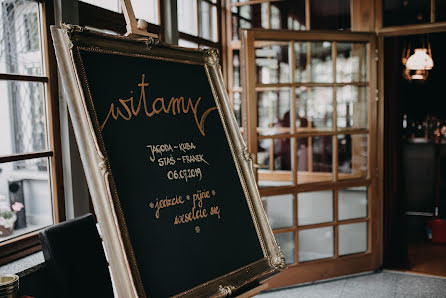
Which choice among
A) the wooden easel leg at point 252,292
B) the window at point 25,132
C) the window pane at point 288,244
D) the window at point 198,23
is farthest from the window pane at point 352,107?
the window at point 25,132

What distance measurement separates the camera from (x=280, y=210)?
10.1ft

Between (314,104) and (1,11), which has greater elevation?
(1,11)

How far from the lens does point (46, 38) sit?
182 cm

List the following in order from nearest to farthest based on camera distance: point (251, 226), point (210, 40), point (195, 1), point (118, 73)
Answer: 1. point (118, 73)
2. point (251, 226)
3. point (195, 1)
4. point (210, 40)

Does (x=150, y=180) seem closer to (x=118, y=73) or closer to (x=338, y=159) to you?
(x=118, y=73)

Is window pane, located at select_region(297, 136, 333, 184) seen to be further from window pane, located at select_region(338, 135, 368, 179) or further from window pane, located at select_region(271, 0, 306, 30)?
window pane, located at select_region(271, 0, 306, 30)

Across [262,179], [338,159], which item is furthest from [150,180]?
[338,159]

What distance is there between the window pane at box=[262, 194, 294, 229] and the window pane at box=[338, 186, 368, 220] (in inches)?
17.2

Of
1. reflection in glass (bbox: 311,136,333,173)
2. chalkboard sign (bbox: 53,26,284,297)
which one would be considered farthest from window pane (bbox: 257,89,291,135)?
chalkboard sign (bbox: 53,26,284,297)

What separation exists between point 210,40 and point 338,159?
56.0 inches

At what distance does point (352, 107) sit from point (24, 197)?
7.94 ft

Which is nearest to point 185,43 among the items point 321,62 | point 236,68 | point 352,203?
point 236,68

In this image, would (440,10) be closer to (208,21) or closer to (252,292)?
(208,21)

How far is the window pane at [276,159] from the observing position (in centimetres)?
305
